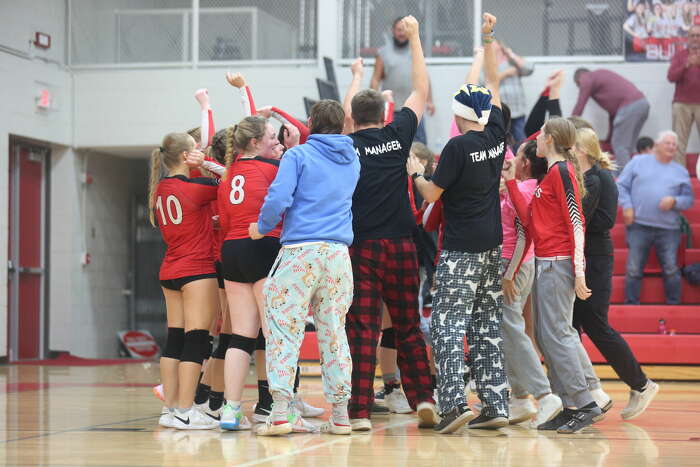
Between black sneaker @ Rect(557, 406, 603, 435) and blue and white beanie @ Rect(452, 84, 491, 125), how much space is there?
1.43 meters

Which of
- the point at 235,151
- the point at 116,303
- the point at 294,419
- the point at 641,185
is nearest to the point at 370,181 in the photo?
the point at 235,151

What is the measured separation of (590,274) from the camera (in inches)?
205

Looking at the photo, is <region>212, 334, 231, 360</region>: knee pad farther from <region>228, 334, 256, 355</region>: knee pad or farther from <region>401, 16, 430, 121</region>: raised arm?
<region>401, 16, 430, 121</region>: raised arm

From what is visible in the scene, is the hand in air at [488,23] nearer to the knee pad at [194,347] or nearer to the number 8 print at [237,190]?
the number 8 print at [237,190]

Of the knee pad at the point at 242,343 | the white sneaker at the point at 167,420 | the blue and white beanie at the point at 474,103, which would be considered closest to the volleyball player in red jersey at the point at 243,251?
the knee pad at the point at 242,343

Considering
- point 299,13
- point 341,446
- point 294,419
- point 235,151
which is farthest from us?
point 299,13

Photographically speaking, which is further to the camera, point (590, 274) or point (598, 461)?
point (590, 274)

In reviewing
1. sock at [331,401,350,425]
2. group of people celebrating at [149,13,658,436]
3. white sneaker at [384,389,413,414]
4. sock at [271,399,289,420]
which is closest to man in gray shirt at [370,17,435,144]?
white sneaker at [384,389,413,414]

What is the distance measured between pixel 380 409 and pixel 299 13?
7.45 m

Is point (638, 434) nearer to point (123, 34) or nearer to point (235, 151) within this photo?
point (235, 151)

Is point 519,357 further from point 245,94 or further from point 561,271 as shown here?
point 245,94

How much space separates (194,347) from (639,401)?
7.51ft

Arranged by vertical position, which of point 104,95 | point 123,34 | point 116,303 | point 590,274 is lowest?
point 116,303

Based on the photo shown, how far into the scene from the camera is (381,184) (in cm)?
488
